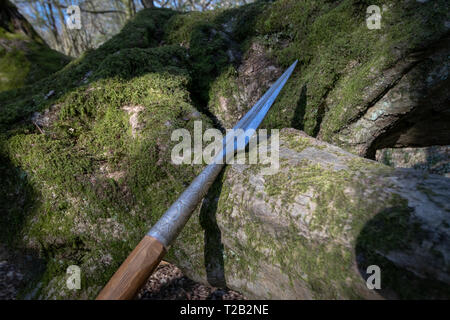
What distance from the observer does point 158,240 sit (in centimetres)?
138

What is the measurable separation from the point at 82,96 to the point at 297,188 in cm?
243

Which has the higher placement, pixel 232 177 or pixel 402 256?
pixel 232 177

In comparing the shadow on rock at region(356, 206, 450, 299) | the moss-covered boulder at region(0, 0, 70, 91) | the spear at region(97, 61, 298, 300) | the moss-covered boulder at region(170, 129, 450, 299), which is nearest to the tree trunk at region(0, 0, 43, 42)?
the moss-covered boulder at region(0, 0, 70, 91)

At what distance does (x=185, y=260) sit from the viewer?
191 centimetres

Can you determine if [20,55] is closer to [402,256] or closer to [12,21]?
[12,21]

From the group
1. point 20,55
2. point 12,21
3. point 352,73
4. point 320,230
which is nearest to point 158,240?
point 320,230

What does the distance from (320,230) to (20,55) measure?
6832 millimetres

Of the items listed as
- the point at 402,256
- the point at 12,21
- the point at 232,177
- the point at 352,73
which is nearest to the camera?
the point at 402,256

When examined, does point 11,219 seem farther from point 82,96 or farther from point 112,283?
point 112,283

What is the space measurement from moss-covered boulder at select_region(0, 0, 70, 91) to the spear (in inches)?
209

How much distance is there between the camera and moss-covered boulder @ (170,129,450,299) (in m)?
1.06

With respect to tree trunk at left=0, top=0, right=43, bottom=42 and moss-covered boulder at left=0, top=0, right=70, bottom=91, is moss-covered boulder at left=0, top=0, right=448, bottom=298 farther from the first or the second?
tree trunk at left=0, top=0, right=43, bottom=42

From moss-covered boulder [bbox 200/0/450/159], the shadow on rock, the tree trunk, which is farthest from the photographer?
the tree trunk

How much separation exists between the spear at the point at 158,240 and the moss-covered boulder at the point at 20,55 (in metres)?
5.31
